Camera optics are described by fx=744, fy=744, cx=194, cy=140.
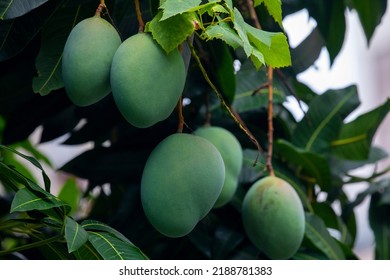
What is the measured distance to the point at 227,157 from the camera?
2.78 ft

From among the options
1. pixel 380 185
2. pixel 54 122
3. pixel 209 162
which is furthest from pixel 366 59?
pixel 209 162

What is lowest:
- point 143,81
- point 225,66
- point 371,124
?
point 371,124

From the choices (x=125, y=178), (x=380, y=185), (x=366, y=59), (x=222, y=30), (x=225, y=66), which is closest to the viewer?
(x=222, y=30)

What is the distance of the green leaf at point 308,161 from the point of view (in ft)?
3.34

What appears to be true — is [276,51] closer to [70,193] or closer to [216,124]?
[216,124]

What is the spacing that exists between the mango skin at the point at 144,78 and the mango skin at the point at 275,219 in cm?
26

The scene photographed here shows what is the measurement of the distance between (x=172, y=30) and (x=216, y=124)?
45cm

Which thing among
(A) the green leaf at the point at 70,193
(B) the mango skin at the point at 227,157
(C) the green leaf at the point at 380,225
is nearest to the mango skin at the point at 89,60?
(B) the mango skin at the point at 227,157

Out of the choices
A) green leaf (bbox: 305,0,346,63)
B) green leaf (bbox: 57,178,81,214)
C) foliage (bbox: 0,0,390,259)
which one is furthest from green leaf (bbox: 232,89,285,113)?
green leaf (bbox: 57,178,81,214)

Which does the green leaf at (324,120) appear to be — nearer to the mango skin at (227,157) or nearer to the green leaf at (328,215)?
the green leaf at (328,215)

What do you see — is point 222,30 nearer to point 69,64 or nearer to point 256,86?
point 69,64

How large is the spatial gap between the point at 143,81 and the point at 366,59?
4.15 meters

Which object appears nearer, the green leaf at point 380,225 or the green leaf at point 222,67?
the green leaf at point 222,67

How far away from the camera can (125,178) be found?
3.39 feet
